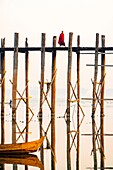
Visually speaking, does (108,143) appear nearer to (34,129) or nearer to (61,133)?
(61,133)

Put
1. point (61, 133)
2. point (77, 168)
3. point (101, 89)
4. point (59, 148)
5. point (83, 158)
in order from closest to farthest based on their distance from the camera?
point (77, 168) < point (83, 158) < point (59, 148) < point (101, 89) < point (61, 133)

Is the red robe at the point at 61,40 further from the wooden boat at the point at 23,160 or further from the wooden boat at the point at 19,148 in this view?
the wooden boat at the point at 23,160

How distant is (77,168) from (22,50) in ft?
33.7

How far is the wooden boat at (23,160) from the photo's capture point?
866 inches

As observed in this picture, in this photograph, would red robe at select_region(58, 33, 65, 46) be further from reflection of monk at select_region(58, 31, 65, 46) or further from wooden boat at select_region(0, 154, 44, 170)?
wooden boat at select_region(0, 154, 44, 170)

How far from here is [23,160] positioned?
74.1 feet

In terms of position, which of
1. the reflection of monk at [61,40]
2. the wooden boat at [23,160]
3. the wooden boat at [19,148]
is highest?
the reflection of monk at [61,40]

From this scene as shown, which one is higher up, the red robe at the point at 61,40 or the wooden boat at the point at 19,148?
the red robe at the point at 61,40

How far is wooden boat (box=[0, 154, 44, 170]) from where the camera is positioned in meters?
22.0

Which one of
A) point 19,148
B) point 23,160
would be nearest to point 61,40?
point 19,148

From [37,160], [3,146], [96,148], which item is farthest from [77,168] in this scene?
[96,148]

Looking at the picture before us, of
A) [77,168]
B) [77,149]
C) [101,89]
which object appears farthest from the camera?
[101,89]

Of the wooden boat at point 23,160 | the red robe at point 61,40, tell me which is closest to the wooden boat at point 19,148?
the wooden boat at point 23,160

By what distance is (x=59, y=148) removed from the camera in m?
28.4
